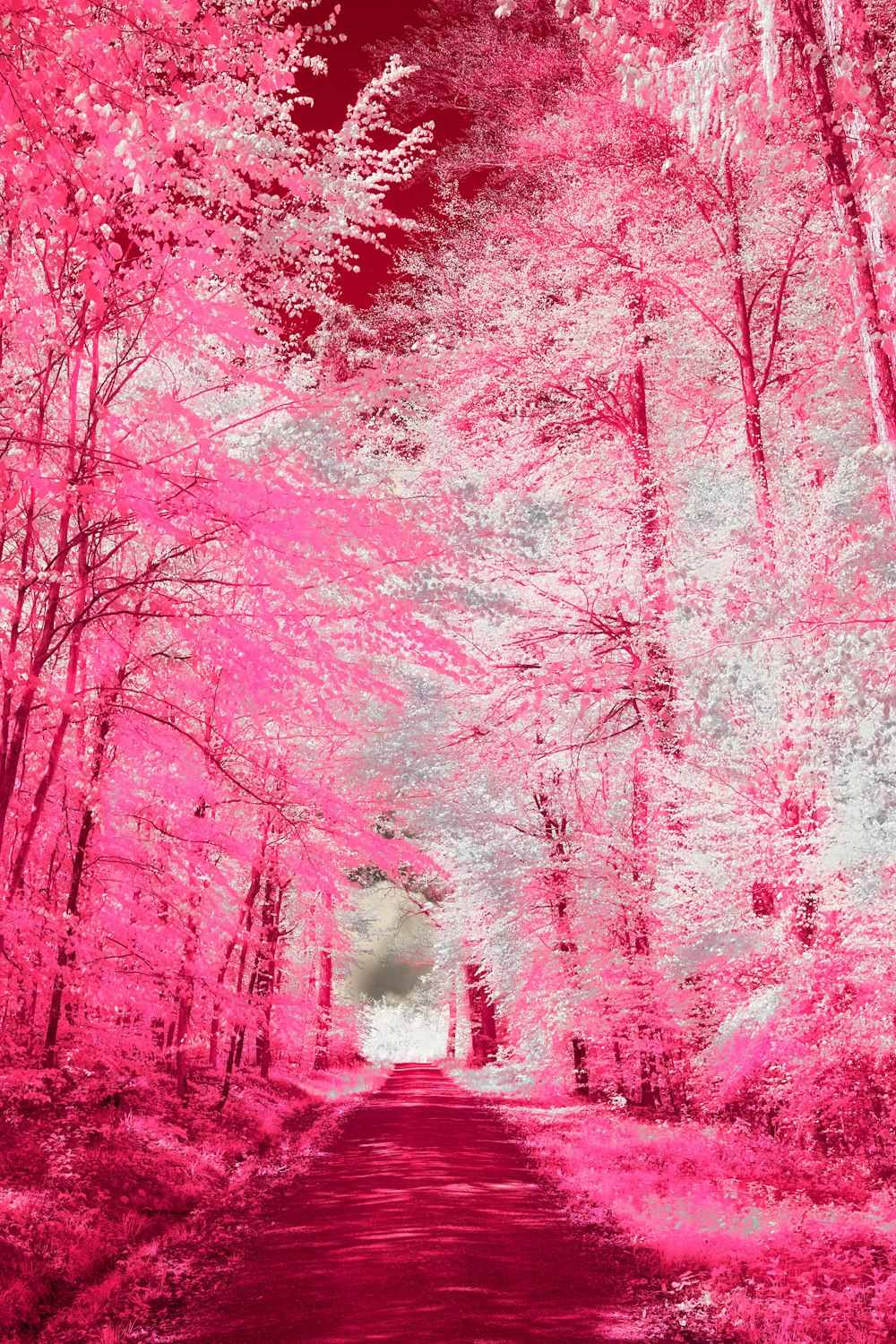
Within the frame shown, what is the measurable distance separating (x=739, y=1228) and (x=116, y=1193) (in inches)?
196

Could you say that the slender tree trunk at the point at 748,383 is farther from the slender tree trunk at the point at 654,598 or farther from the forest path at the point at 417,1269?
the forest path at the point at 417,1269

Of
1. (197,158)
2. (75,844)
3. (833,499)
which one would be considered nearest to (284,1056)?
(75,844)

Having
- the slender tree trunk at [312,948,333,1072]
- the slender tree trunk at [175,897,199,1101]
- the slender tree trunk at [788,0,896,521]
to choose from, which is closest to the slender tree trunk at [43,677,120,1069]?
the slender tree trunk at [175,897,199,1101]

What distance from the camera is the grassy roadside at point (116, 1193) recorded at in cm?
568

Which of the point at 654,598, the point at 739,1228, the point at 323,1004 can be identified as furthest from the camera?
the point at 323,1004

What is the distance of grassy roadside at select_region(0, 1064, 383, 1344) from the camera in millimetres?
5676

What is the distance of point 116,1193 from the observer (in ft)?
26.2

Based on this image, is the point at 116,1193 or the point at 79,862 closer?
the point at 116,1193

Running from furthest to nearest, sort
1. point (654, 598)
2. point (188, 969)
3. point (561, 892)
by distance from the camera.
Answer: point (561, 892)
point (654, 598)
point (188, 969)

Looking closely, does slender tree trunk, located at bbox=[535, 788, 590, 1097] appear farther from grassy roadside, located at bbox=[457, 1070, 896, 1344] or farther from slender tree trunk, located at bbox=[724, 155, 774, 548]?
slender tree trunk, located at bbox=[724, 155, 774, 548]

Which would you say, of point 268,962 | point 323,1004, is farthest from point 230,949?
point 323,1004

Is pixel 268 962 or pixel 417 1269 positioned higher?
pixel 268 962

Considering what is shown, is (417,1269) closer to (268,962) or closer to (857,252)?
(857,252)

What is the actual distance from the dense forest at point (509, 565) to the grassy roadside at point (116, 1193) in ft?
0.85
